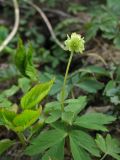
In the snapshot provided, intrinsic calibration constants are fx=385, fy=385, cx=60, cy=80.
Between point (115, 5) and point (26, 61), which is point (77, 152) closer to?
point (26, 61)

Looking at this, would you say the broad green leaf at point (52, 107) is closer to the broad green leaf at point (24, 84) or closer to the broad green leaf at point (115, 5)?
the broad green leaf at point (24, 84)

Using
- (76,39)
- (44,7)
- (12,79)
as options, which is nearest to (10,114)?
(76,39)

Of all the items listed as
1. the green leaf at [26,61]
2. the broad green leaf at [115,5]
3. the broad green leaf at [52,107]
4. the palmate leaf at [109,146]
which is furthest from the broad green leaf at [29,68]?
the broad green leaf at [115,5]

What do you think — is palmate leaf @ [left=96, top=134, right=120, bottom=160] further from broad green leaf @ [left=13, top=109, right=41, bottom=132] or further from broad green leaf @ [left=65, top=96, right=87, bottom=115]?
broad green leaf @ [left=13, top=109, right=41, bottom=132]

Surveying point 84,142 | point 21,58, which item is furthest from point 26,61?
point 84,142

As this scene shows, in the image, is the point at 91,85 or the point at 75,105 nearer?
the point at 75,105

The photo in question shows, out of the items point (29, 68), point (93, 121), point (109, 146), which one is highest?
point (29, 68)

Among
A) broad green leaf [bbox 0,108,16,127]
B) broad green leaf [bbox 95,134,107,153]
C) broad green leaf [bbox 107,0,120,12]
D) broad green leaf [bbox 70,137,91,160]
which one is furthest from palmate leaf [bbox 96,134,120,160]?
broad green leaf [bbox 107,0,120,12]
